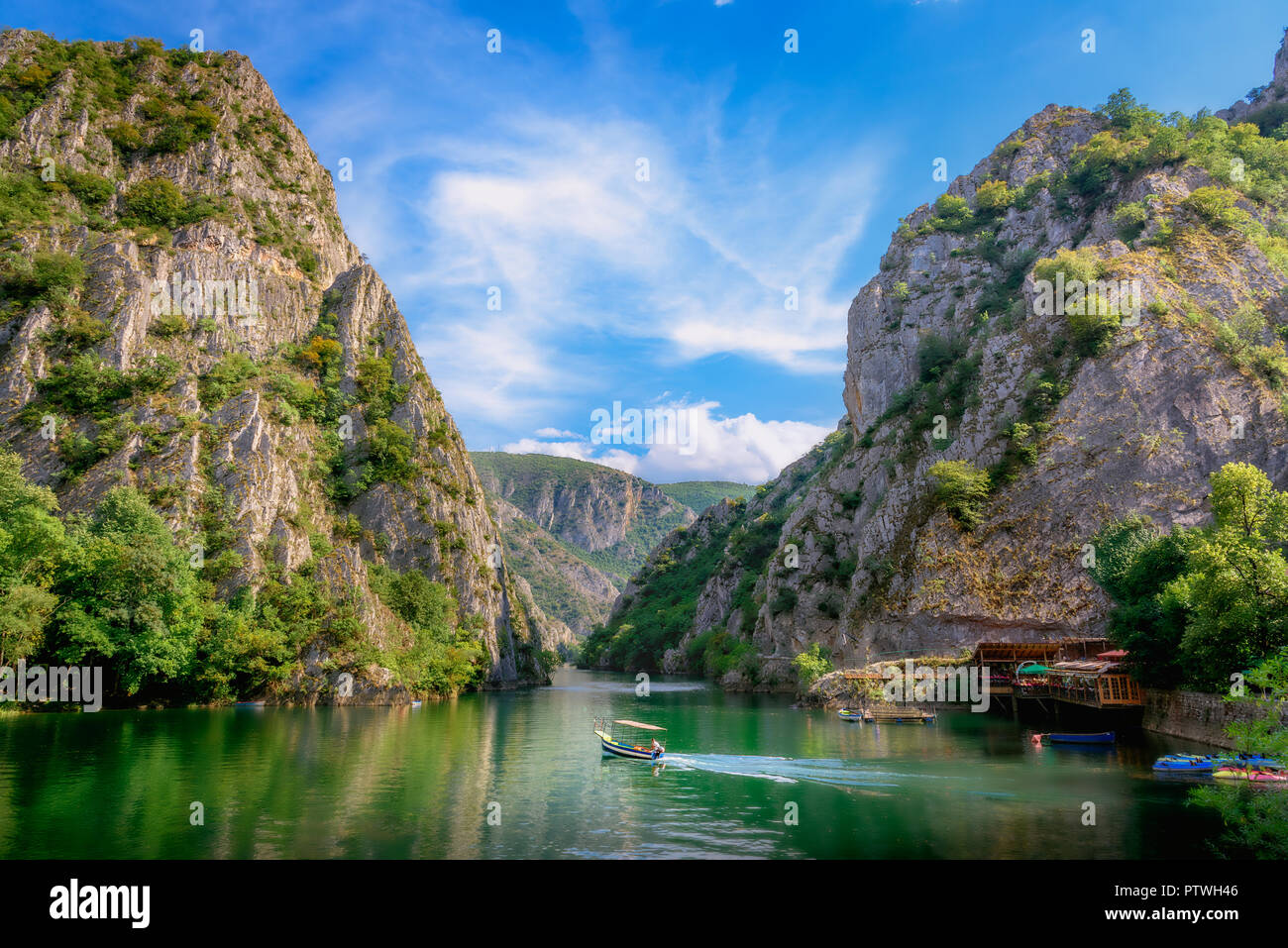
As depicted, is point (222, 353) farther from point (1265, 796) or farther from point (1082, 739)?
point (1265, 796)

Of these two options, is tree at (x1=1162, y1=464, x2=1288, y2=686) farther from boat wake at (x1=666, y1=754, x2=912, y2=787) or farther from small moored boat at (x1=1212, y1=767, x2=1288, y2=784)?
boat wake at (x1=666, y1=754, x2=912, y2=787)

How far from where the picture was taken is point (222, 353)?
78.8 metres

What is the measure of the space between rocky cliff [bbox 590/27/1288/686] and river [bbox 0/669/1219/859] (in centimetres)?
2448

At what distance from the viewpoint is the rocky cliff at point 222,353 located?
6581 centimetres

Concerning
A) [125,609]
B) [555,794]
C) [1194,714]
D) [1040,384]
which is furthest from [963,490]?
[125,609]

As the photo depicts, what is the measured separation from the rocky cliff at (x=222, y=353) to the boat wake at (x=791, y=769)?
41875 millimetres

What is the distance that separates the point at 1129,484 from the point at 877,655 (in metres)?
28.6

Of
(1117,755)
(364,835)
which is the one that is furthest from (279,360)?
(1117,755)

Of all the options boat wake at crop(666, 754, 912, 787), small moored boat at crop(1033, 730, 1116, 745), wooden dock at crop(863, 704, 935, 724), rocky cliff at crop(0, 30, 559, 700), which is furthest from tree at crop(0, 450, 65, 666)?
small moored boat at crop(1033, 730, 1116, 745)

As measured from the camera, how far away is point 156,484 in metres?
63.8

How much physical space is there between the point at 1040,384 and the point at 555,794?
6730 cm

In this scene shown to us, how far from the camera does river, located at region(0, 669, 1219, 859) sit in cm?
2130

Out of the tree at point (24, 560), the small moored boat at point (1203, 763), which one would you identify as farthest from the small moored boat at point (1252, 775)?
the tree at point (24, 560)

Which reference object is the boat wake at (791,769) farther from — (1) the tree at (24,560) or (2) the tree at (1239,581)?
(1) the tree at (24,560)
